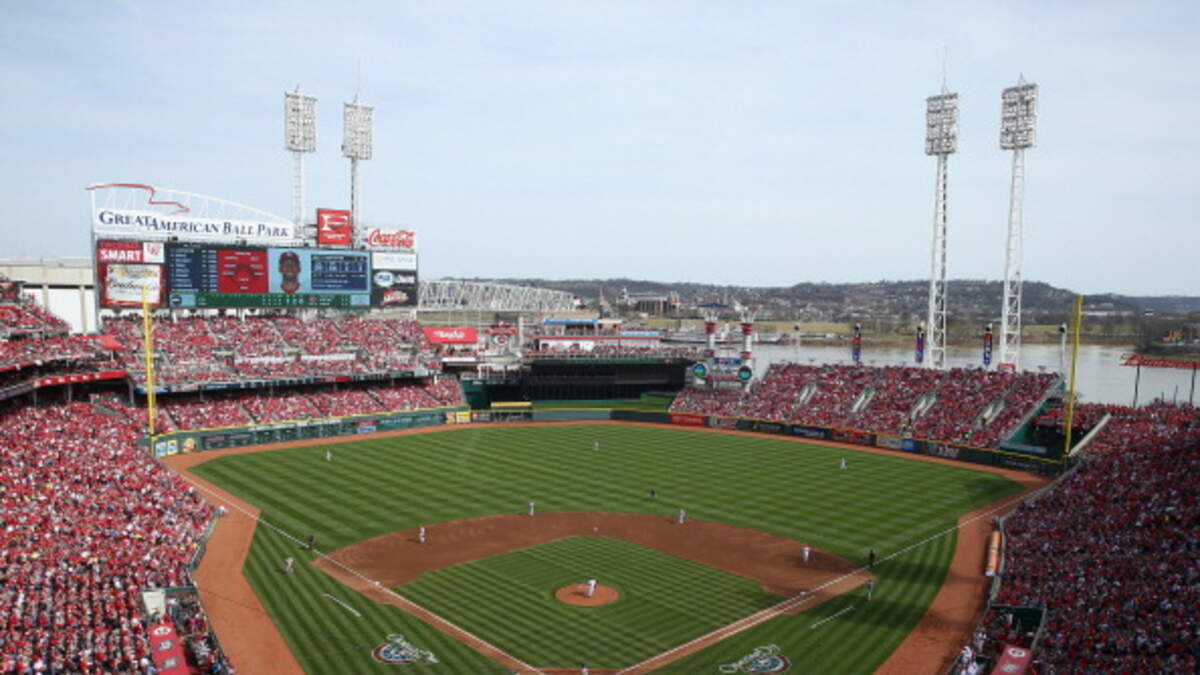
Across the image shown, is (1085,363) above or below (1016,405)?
below

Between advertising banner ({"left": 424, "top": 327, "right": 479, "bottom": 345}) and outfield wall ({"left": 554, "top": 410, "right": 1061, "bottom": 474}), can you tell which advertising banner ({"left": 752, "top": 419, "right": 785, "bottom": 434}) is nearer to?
outfield wall ({"left": 554, "top": 410, "right": 1061, "bottom": 474})

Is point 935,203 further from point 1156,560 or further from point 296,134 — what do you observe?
point 296,134

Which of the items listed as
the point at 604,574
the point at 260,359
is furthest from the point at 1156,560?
the point at 260,359

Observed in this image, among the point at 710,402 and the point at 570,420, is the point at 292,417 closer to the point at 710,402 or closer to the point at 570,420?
the point at 570,420

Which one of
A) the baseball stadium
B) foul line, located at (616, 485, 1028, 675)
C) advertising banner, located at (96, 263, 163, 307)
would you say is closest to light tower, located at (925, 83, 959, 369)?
the baseball stadium

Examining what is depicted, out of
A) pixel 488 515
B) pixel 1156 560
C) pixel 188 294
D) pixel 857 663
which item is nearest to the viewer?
pixel 857 663

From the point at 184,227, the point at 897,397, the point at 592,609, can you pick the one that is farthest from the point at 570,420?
the point at 592,609
